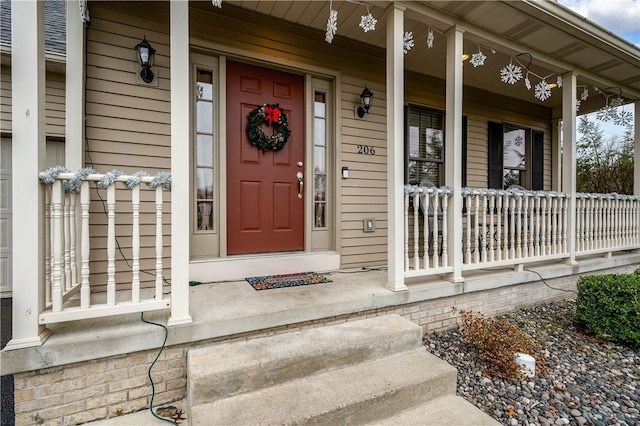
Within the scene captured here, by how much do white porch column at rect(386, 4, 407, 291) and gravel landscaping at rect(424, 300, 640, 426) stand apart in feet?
2.45

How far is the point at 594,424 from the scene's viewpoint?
1.84 meters

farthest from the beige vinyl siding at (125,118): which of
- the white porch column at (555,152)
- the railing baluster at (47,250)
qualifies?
the white porch column at (555,152)

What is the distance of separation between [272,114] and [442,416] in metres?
2.95

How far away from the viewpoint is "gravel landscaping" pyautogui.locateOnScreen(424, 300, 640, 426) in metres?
1.91

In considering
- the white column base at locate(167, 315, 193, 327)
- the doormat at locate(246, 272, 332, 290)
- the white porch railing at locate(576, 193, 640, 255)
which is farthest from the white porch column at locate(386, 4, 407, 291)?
the white porch railing at locate(576, 193, 640, 255)

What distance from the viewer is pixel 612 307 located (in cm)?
288

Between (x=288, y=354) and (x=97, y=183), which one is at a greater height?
(x=97, y=183)

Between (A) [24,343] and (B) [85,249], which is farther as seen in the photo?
(B) [85,249]

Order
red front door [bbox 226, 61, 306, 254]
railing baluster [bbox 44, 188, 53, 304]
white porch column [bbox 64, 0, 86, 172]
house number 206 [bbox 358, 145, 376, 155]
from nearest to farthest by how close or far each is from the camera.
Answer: railing baluster [bbox 44, 188, 53, 304]
white porch column [bbox 64, 0, 86, 172]
red front door [bbox 226, 61, 306, 254]
house number 206 [bbox 358, 145, 376, 155]

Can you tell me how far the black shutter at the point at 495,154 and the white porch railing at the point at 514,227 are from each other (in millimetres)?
1107

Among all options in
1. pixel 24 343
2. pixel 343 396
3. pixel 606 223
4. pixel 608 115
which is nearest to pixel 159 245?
pixel 24 343

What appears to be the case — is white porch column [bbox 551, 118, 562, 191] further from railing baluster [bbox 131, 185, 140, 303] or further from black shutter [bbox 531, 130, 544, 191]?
railing baluster [bbox 131, 185, 140, 303]

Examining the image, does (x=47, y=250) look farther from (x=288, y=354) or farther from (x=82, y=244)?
(x=288, y=354)

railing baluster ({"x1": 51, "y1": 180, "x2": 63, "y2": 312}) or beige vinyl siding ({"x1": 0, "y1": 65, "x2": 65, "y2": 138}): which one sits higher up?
beige vinyl siding ({"x1": 0, "y1": 65, "x2": 65, "y2": 138})
